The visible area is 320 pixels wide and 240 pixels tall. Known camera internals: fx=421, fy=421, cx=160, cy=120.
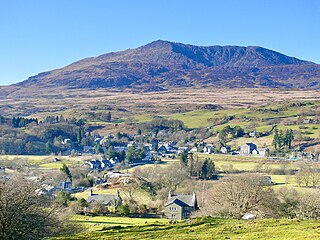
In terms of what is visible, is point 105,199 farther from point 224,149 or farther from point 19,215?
point 224,149

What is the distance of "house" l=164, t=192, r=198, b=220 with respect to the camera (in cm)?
4803

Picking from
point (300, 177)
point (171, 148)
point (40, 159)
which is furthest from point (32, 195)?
point (171, 148)

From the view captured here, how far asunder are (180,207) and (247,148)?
6781cm

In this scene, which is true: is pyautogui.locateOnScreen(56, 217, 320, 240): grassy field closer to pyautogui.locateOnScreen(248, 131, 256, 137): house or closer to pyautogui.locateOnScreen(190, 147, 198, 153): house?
pyautogui.locateOnScreen(190, 147, 198, 153): house

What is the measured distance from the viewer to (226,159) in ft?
331

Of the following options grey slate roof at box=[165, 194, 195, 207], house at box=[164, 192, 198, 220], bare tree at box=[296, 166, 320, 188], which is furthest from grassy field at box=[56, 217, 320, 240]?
bare tree at box=[296, 166, 320, 188]

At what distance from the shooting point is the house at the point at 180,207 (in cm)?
4803

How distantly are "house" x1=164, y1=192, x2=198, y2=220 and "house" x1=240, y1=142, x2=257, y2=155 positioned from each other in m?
63.7

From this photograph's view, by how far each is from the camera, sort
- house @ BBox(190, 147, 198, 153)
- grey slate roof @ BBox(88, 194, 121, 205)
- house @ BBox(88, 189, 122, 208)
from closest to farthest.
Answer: house @ BBox(88, 189, 122, 208), grey slate roof @ BBox(88, 194, 121, 205), house @ BBox(190, 147, 198, 153)

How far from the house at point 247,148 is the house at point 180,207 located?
209ft

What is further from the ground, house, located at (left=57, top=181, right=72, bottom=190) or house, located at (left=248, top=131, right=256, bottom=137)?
house, located at (left=57, top=181, right=72, bottom=190)

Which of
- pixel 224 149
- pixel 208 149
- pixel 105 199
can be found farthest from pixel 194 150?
pixel 105 199

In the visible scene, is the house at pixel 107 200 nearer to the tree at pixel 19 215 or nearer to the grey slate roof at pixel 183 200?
the grey slate roof at pixel 183 200

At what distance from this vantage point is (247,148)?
113 m
